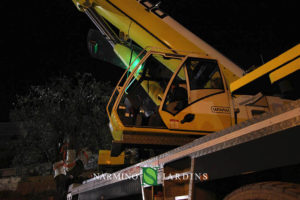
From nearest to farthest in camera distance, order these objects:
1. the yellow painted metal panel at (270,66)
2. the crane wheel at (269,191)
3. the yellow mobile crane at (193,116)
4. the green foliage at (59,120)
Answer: the crane wheel at (269,191) < the yellow mobile crane at (193,116) < the yellow painted metal panel at (270,66) < the green foliage at (59,120)

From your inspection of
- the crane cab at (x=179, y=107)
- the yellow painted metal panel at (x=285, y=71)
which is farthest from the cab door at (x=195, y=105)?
the yellow painted metal panel at (x=285, y=71)

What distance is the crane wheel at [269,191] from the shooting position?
163 centimetres

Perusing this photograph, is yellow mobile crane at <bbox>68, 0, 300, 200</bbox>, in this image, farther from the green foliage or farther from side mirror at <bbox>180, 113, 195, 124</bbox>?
the green foliage

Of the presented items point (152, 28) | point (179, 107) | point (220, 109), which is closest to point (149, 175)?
point (179, 107)

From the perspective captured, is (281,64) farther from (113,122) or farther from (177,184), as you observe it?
(113,122)

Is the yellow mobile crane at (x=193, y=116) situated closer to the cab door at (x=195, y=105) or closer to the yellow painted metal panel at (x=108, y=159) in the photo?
the cab door at (x=195, y=105)

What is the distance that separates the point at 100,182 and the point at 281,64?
315 cm

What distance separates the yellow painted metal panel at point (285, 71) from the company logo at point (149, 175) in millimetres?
1455

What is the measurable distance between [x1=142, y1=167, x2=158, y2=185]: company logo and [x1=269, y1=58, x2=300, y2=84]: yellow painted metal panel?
1455 millimetres

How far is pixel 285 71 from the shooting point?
2242mm

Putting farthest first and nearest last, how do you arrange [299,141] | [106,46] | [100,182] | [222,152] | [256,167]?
1. [106,46]
2. [100,182]
3. [222,152]
4. [256,167]
5. [299,141]

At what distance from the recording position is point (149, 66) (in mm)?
5629

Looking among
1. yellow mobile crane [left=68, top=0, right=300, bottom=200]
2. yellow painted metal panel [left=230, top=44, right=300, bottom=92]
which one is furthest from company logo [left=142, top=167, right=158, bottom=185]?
yellow painted metal panel [left=230, top=44, right=300, bottom=92]

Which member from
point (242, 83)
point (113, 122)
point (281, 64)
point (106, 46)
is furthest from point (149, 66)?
point (281, 64)
